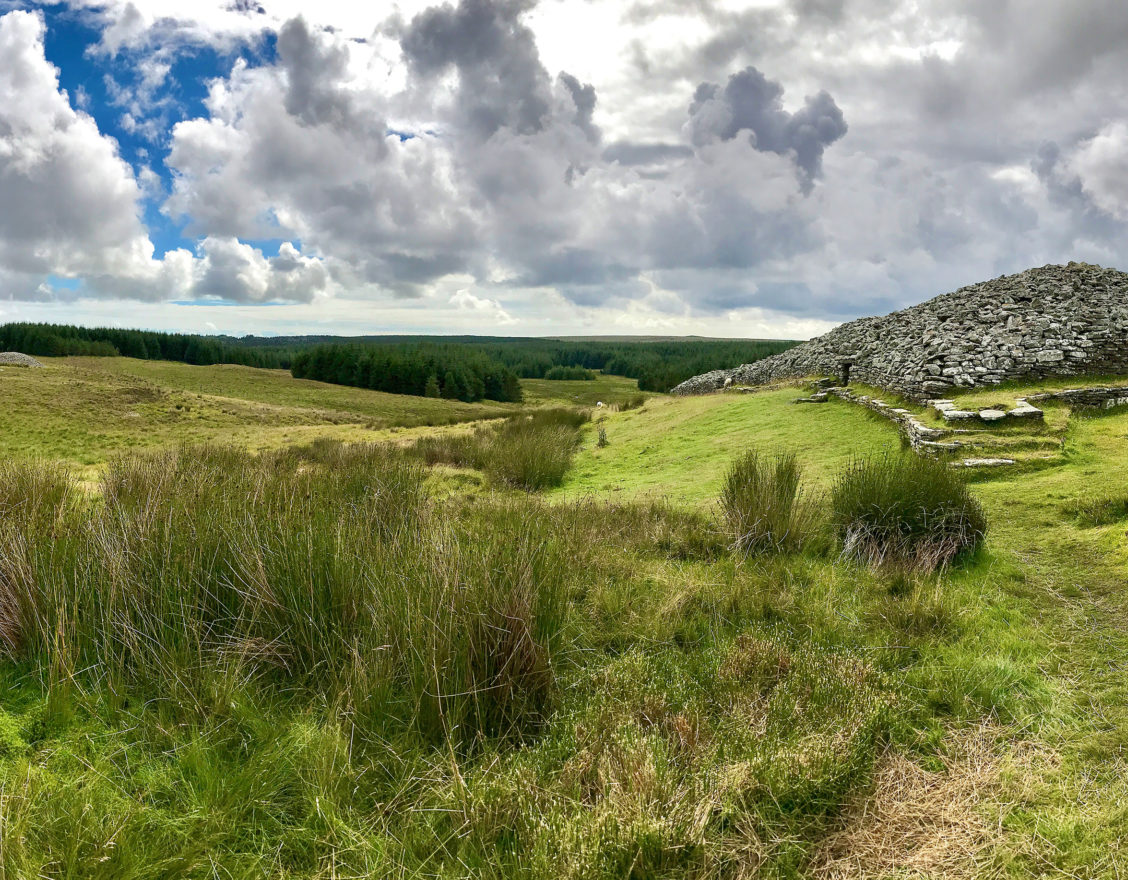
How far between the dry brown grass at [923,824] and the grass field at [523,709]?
13 mm

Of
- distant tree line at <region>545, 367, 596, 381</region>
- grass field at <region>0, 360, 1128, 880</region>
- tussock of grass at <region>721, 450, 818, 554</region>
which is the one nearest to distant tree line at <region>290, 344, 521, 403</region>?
distant tree line at <region>545, 367, 596, 381</region>

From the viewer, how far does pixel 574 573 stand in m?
5.11

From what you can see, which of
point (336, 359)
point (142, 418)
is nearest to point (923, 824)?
point (142, 418)

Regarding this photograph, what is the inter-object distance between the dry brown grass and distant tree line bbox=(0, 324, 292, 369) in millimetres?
112045

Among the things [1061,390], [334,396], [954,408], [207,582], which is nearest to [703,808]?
[207,582]

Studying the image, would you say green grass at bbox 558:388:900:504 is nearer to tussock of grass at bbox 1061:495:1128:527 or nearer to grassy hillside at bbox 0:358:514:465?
tussock of grass at bbox 1061:495:1128:527

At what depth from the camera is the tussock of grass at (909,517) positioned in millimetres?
5707

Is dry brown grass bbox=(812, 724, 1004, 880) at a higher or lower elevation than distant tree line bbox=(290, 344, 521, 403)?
lower

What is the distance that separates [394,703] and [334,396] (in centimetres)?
6290

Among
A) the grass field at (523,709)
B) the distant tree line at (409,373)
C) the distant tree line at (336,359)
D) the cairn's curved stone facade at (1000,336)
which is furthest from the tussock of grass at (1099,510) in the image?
the distant tree line at (409,373)

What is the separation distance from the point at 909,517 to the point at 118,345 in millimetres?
127110

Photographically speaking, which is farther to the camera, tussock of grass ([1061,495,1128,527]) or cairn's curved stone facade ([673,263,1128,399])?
cairn's curved stone facade ([673,263,1128,399])

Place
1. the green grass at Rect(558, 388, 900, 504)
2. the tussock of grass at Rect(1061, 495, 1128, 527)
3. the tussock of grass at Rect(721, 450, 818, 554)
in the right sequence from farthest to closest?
the green grass at Rect(558, 388, 900, 504)
the tussock of grass at Rect(1061, 495, 1128, 527)
the tussock of grass at Rect(721, 450, 818, 554)

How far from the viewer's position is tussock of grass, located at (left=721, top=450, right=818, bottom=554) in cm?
616
